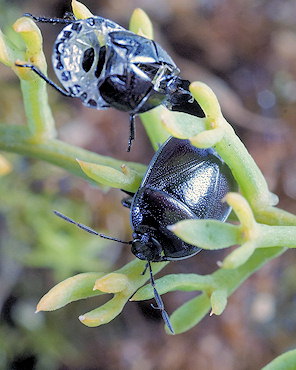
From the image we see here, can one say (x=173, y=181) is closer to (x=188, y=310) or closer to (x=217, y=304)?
(x=217, y=304)

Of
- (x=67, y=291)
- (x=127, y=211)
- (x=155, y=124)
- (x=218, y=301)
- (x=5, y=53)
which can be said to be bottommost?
(x=127, y=211)

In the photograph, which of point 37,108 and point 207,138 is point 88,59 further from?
point 207,138

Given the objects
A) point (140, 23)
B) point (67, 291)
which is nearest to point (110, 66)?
point (140, 23)

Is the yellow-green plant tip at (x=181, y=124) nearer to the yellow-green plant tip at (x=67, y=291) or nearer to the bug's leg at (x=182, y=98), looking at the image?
the bug's leg at (x=182, y=98)

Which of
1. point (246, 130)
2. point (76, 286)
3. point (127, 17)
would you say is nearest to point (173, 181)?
point (76, 286)

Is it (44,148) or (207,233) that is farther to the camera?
(44,148)

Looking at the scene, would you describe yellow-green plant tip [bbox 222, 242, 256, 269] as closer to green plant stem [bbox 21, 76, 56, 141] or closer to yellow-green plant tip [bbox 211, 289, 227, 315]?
yellow-green plant tip [bbox 211, 289, 227, 315]

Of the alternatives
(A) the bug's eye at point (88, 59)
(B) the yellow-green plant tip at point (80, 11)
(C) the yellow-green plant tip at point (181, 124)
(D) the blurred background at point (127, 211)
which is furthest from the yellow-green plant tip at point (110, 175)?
(D) the blurred background at point (127, 211)
